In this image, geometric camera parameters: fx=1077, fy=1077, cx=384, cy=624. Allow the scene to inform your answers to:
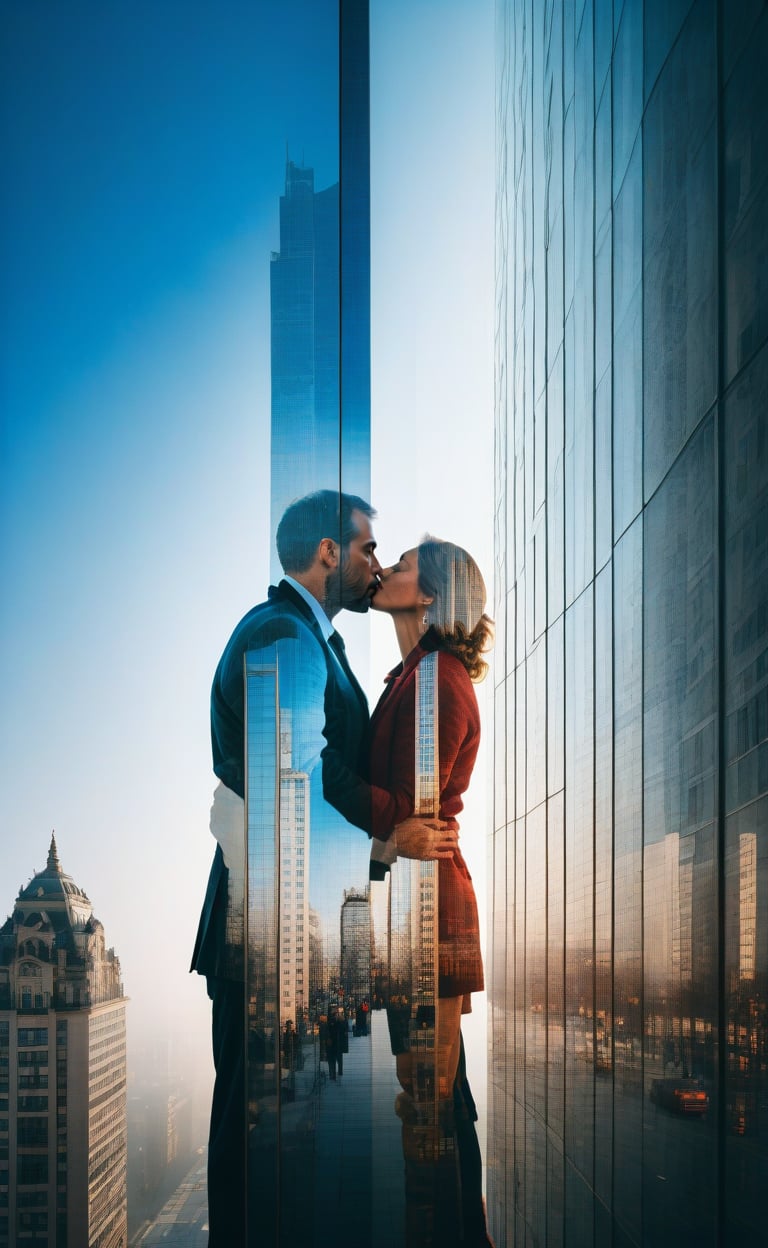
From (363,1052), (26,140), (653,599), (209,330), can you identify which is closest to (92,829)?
(363,1052)

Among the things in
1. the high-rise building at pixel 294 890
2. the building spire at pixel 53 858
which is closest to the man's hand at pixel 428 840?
the high-rise building at pixel 294 890

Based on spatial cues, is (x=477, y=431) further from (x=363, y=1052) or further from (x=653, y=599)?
(x=363, y=1052)

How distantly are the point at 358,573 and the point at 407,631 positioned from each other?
0.24 m

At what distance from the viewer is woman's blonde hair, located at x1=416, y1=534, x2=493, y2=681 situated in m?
3.32

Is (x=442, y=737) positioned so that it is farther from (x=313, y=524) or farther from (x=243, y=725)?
(x=313, y=524)

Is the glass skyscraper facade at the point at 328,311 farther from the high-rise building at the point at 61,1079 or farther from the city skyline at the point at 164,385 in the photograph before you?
the high-rise building at the point at 61,1079

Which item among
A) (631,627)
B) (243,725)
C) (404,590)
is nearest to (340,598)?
(404,590)

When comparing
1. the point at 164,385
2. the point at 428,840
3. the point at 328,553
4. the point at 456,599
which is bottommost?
the point at 428,840

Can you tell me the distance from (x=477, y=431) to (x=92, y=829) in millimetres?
1768

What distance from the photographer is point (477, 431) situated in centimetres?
340

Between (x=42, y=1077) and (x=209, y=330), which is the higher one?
(x=209, y=330)

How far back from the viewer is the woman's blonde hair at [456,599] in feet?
10.9

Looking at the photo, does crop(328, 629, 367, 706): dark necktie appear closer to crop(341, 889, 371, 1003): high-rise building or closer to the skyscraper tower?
the skyscraper tower

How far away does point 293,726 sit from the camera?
3.37 meters
